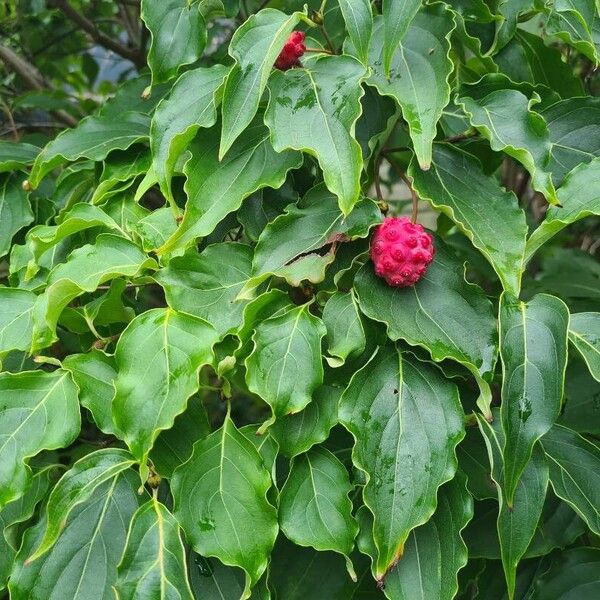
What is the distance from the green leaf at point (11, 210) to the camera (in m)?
1.05

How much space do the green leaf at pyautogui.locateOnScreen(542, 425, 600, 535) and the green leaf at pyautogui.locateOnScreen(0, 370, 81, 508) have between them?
1.63 ft

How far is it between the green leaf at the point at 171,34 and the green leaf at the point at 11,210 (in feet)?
0.88

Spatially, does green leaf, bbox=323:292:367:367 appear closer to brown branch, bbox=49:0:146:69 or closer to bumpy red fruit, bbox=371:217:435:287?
bumpy red fruit, bbox=371:217:435:287

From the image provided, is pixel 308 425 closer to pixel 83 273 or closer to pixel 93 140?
pixel 83 273

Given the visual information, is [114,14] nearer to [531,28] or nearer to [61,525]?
[531,28]

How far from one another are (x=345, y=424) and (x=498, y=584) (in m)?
0.38

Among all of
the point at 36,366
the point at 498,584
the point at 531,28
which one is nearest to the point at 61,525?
the point at 36,366

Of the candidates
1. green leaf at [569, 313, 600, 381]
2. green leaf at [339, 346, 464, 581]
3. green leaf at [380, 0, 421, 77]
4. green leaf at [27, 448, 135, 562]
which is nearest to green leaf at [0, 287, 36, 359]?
green leaf at [27, 448, 135, 562]

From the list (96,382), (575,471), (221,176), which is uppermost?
(221,176)

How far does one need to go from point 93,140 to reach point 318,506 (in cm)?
53

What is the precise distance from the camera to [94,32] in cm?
159

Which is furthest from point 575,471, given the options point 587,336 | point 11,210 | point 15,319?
point 11,210

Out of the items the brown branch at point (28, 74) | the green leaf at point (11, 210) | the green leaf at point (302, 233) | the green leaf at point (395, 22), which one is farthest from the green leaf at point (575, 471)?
the brown branch at point (28, 74)

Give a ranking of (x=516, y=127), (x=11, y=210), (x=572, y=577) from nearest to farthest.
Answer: (x=516, y=127) → (x=572, y=577) → (x=11, y=210)
